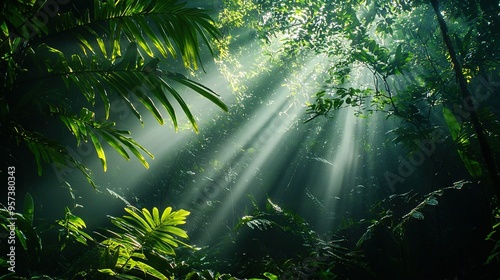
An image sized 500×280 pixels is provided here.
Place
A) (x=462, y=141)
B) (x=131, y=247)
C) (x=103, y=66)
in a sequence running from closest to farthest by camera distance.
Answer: (x=103, y=66) < (x=131, y=247) < (x=462, y=141)

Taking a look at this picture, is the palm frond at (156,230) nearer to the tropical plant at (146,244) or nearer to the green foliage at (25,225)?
the tropical plant at (146,244)

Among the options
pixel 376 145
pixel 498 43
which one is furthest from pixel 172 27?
pixel 376 145

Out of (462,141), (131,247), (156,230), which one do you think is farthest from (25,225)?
(462,141)

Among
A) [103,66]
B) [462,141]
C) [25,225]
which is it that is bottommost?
[25,225]

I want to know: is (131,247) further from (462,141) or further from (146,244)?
(462,141)

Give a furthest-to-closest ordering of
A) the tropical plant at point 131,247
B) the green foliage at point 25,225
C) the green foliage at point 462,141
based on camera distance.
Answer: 1. the green foliage at point 462,141
2. the tropical plant at point 131,247
3. the green foliage at point 25,225

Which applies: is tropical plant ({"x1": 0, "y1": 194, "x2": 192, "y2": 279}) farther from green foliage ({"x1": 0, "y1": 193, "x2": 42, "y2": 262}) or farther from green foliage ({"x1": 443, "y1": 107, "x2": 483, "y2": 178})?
green foliage ({"x1": 443, "y1": 107, "x2": 483, "y2": 178})

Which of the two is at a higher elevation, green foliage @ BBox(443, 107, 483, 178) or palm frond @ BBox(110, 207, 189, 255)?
green foliage @ BBox(443, 107, 483, 178)

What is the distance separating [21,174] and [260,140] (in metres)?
5.71

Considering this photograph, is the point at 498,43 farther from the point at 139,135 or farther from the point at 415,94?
the point at 139,135


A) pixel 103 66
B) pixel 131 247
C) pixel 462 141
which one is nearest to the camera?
pixel 103 66

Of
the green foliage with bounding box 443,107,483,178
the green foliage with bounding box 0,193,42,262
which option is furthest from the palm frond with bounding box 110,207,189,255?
the green foliage with bounding box 443,107,483,178

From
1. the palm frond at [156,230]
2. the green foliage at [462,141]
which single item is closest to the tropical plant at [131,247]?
the palm frond at [156,230]

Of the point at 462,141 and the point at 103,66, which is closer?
the point at 103,66
